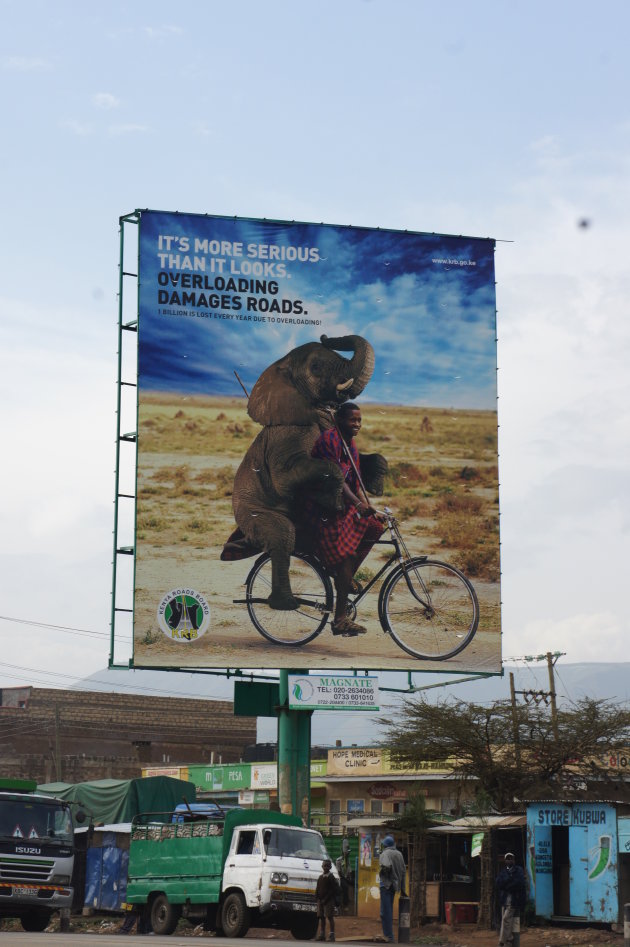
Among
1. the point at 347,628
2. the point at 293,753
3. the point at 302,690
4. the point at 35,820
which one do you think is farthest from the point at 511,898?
the point at 293,753

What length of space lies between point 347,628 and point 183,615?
410 cm

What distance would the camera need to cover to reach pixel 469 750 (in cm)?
3453

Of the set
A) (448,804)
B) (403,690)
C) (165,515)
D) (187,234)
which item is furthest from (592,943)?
(448,804)

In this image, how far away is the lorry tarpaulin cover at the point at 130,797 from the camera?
32562 millimetres

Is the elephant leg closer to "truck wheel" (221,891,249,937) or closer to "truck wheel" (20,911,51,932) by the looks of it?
"truck wheel" (20,911,51,932)

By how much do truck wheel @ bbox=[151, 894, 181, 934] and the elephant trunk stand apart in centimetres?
1480

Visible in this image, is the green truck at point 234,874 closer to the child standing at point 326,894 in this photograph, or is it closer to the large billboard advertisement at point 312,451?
the child standing at point 326,894

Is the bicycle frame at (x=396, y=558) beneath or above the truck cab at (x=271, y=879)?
above

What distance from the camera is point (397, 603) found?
3531cm

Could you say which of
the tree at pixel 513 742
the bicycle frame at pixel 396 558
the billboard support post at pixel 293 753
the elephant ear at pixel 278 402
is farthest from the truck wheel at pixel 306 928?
the elephant ear at pixel 278 402

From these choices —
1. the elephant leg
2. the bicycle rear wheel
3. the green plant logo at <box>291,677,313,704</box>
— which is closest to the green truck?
the bicycle rear wheel

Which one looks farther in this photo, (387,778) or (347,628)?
(387,778)

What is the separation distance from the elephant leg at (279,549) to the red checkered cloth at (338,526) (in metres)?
0.71

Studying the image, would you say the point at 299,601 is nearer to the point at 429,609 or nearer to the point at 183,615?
the point at 183,615
